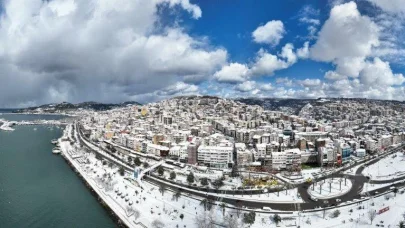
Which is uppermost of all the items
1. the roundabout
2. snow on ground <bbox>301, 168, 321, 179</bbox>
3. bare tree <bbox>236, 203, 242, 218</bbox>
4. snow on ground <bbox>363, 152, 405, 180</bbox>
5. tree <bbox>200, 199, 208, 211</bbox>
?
snow on ground <bbox>363, 152, 405, 180</bbox>

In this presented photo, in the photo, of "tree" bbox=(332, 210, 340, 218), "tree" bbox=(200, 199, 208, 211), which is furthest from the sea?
"tree" bbox=(332, 210, 340, 218)

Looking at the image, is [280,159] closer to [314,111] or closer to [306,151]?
[306,151]

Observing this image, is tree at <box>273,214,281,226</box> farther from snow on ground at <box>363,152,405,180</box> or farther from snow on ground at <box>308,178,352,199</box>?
snow on ground at <box>363,152,405,180</box>

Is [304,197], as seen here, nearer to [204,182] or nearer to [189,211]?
[204,182]

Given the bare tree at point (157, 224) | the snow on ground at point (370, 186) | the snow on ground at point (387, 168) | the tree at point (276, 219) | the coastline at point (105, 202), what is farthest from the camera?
the snow on ground at point (387, 168)

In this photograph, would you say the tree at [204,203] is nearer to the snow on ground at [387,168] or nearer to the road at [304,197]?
the road at [304,197]

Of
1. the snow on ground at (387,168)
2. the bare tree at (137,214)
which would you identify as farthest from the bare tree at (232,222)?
the snow on ground at (387,168)

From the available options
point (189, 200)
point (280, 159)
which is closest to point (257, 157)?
point (280, 159)
